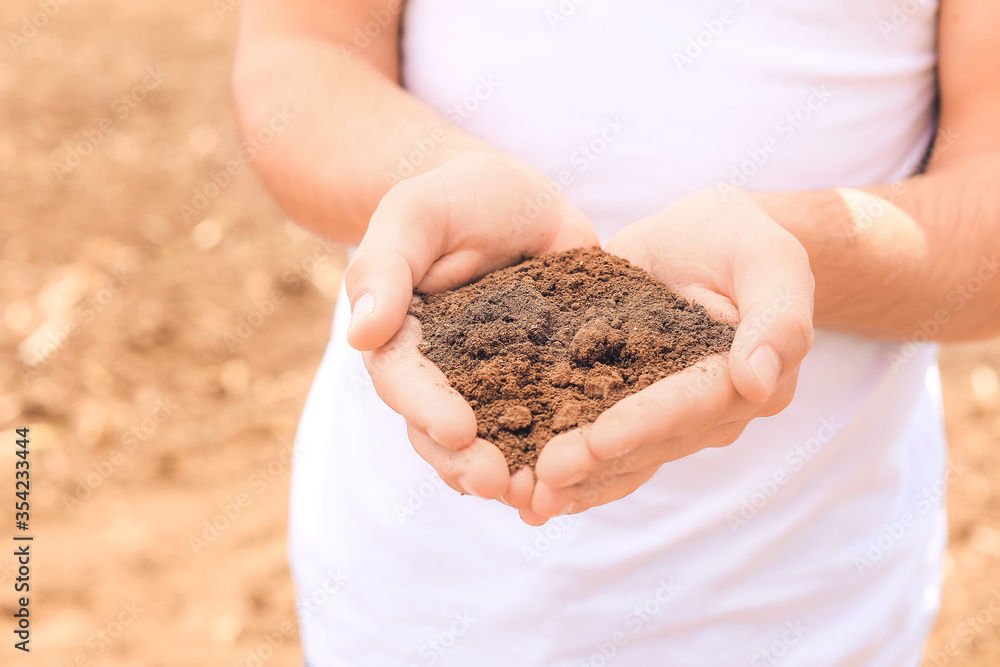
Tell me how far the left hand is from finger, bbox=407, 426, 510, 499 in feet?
0.19

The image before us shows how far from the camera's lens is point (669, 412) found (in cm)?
115

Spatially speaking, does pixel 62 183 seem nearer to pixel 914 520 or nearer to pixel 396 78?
pixel 396 78

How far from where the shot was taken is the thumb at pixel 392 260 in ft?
4.06

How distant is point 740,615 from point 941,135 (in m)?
1.14

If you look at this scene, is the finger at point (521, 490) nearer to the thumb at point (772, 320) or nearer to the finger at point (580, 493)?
the finger at point (580, 493)

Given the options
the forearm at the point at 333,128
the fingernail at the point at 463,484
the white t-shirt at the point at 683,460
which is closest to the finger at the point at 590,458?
the fingernail at the point at 463,484

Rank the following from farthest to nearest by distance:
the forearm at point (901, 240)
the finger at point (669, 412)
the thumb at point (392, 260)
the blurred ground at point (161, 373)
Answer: the blurred ground at point (161, 373), the forearm at point (901, 240), the thumb at point (392, 260), the finger at point (669, 412)

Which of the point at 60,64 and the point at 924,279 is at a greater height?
the point at 924,279

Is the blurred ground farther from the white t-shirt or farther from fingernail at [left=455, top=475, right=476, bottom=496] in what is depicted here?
fingernail at [left=455, top=475, right=476, bottom=496]

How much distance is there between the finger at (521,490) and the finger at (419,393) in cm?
9

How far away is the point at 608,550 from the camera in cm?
166

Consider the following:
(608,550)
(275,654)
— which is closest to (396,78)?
(608,550)

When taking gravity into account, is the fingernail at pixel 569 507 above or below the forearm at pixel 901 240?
below

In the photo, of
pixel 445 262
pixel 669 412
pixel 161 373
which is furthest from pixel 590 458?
pixel 161 373
